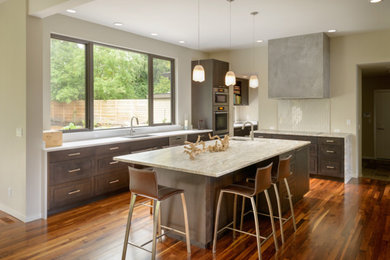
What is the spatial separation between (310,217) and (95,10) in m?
4.08

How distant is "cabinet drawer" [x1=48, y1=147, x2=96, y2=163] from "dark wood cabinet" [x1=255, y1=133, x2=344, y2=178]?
3886 millimetres

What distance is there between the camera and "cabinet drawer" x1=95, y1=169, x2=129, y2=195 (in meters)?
4.38

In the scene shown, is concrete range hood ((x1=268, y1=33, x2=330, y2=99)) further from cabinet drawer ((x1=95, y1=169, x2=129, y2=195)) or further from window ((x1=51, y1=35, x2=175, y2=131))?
cabinet drawer ((x1=95, y1=169, x2=129, y2=195))

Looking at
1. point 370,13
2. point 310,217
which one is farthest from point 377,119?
point 310,217

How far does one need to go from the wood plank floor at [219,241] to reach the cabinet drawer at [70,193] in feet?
0.50

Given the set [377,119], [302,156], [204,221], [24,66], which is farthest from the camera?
[377,119]

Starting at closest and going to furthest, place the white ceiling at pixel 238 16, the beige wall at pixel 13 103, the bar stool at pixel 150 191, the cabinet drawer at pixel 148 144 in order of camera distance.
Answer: the bar stool at pixel 150 191, the beige wall at pixel 13 103, the white ceiling at pixel 238 16, the cabinet drawer at pixel 148 144

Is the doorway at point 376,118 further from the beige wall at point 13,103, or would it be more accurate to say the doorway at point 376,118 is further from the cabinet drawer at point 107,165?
the beige wall at point 13,103

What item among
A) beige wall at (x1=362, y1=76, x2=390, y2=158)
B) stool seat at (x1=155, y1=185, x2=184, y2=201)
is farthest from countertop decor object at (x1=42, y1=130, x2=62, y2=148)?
beige wall at (x1=362, y1=76, x2=390, y2=158)

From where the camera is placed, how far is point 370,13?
4465 millimetres

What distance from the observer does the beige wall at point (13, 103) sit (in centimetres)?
358

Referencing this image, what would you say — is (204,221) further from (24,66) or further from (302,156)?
(24,66)

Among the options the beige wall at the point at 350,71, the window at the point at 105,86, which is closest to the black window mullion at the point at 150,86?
the window at the point at 105,86

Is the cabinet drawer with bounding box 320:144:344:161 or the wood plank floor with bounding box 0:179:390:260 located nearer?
the wood plank floor with bounding box 0:179:390:260
